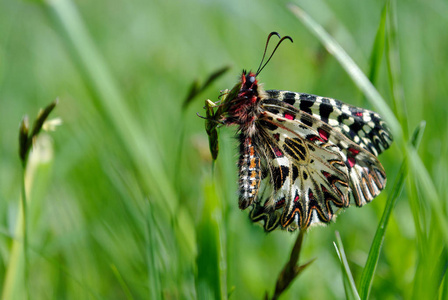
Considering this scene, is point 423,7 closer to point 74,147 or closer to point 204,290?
point 74,147

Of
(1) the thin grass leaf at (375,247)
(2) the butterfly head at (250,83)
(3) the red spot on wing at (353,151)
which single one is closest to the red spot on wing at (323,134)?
(3) the red spot on wing at (353,151)

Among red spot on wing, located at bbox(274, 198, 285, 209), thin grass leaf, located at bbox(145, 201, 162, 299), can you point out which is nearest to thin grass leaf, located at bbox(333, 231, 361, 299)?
thin grass leaf, located at bbox(145, 201, 162, 299)

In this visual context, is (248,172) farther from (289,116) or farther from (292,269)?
(292,269)

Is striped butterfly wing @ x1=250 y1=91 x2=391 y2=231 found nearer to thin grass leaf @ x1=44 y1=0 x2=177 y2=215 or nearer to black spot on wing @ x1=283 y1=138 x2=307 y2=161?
A: black spot on wing @ x1=283 y1=138 x2=307 y2=161

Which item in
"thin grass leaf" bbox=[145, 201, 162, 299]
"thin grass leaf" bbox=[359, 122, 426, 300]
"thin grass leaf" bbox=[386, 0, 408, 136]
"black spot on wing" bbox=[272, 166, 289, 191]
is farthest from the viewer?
"black spot on wing" bbox=[272, 166, 289, 191]

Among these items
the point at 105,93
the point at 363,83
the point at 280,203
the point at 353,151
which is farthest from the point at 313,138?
the point at 105,93

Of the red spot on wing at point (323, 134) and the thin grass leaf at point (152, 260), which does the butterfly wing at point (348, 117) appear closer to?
the red spot on wing at point (323, 134)
